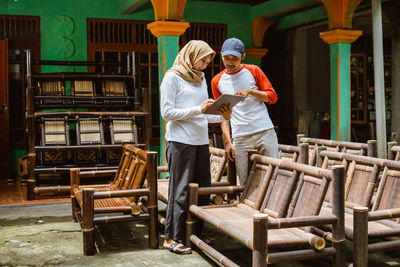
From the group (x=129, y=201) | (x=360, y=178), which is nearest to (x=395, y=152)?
(x=360, y=178)

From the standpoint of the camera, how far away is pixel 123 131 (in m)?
7.77

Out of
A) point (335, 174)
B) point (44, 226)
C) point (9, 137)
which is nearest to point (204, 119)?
point (335, 174)

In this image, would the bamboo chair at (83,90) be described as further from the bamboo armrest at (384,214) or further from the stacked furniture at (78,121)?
the bamboo armrest at (384,214)

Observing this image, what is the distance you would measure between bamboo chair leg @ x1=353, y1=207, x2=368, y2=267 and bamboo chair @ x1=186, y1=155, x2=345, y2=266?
0.32 ft

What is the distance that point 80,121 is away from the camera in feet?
25.2

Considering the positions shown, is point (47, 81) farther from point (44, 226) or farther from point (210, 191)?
point (210, 191)

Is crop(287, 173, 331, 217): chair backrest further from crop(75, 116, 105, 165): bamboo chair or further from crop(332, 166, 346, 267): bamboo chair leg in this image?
crop(75, 116, 105, 165): bamboo chair

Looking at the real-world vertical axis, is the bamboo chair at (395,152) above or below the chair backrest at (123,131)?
below

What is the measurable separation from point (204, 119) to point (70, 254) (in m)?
1.69

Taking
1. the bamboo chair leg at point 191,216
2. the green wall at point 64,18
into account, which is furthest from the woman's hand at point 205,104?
the green wall at point 64,18

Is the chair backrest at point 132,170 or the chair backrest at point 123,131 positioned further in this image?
the chair backrest at point 123,131

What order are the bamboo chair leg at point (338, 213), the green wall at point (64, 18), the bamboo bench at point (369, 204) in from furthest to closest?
the green wall at point (64, 18) < the bamboo bench at point (369, 204) < the bamboo chair leg at point (338, 213)

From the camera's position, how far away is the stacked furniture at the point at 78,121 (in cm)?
723

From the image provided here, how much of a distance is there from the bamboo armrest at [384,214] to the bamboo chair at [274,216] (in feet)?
1.19
